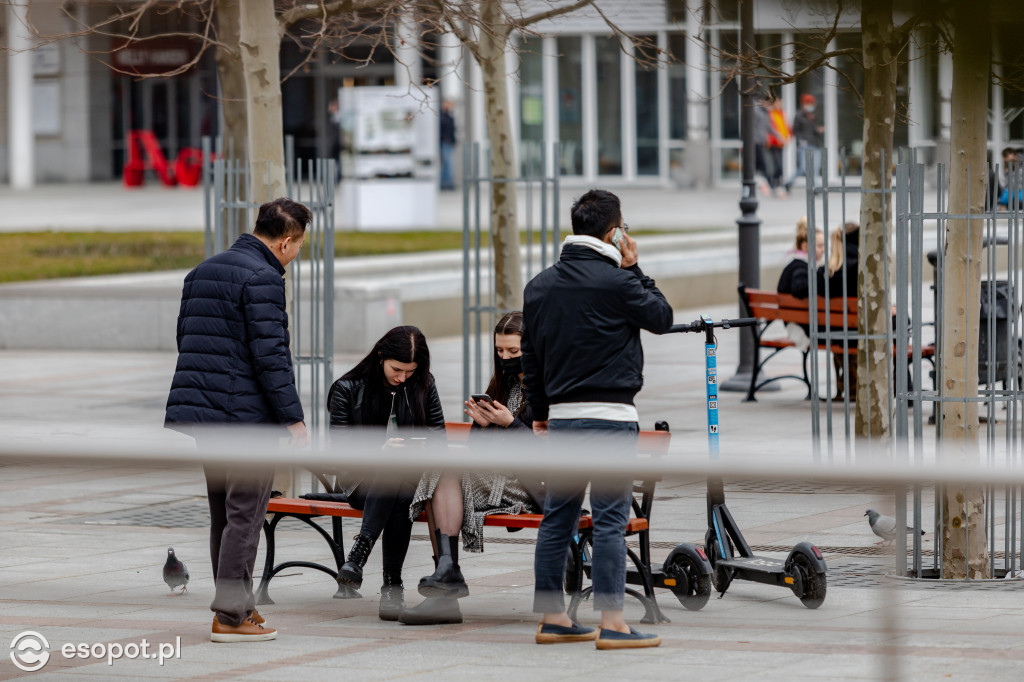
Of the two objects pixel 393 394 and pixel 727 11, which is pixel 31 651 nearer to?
pixel 393 394

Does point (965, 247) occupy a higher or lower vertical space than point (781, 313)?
higher

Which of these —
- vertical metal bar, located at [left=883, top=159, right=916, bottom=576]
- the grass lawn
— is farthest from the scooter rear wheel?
the grass lawn

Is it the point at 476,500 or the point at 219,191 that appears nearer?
the point at 476,500

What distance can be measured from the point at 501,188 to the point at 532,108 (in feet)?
93.2

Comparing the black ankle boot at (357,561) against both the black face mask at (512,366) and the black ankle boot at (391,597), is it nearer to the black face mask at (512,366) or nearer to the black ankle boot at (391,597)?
the black ankle boot at (391,597)

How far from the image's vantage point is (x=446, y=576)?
18.3 feet

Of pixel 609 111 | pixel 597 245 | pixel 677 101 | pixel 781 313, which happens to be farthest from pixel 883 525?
pixel 609 111

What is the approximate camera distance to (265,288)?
5832 millimetres

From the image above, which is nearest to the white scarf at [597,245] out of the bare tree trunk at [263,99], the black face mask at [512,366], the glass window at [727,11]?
the black face mask at [512,366]

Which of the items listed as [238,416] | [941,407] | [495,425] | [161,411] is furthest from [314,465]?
A: [161,411]

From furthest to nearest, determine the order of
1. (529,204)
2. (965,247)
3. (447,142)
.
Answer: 1. (447,142)
2. (529,204)
3. (965,247)

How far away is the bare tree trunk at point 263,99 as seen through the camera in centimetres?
882

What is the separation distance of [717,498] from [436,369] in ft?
39.8

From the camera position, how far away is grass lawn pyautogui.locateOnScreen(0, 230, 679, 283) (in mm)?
19766
